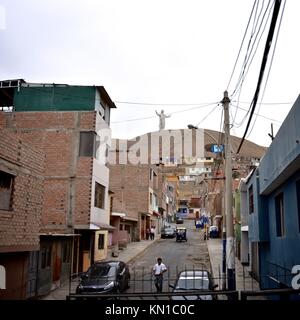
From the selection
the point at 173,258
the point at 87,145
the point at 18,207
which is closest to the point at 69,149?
the point at 87,145

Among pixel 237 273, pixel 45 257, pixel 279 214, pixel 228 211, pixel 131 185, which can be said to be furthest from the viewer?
pixel 131 185

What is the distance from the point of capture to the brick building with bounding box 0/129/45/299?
13.6 metres

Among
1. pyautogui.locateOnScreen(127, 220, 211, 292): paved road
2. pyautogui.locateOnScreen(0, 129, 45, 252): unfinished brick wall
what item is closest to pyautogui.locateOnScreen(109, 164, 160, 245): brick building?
pyautogui.locateOnScreen(127, 220, 211, 292): paved road

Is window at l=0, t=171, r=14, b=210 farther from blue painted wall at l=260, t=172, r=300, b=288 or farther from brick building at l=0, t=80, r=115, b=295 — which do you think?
brick building at l=0, t=80, r=115, b=295

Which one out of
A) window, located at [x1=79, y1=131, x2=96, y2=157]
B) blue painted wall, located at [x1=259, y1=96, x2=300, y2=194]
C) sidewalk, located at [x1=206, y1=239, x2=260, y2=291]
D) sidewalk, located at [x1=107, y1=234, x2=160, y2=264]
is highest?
window, located at [x1=79, y1=131, x2=96, y2=157]

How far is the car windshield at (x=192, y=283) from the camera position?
14.6m

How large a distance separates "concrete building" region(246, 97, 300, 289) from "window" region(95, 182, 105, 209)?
1218 centimetres

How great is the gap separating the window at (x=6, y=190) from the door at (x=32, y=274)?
3.88 m

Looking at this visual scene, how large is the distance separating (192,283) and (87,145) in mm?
14185

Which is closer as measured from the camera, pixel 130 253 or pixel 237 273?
pixel 237 273

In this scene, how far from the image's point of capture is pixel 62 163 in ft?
87.1

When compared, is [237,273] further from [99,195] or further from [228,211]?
[228,211]
